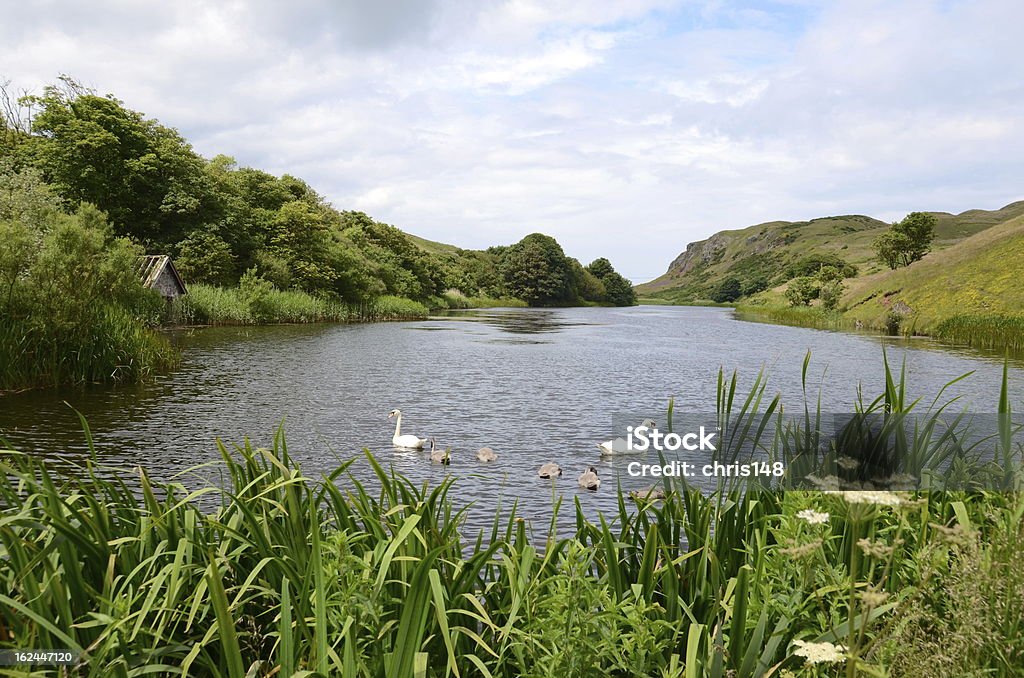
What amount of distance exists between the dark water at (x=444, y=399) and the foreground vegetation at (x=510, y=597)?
96cm

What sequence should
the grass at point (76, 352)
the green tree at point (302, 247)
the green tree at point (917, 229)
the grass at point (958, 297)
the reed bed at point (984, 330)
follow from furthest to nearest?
the green tree at point (917, 229)
the green tree at point (302, 247)
the grass at point (958, 297)
the reed bed at point (984, 330)
the grass at point (76, 352)

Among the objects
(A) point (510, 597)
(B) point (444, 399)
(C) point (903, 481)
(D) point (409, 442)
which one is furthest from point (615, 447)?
(B) point (444, 399)

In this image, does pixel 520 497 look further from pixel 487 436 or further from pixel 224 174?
pixel 224 174

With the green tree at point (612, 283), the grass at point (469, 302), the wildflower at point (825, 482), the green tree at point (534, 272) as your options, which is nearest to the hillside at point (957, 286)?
the wildflower at point (825, 482)

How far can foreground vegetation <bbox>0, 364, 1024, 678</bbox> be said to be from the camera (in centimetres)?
287

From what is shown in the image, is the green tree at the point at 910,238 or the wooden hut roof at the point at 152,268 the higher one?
the green tree at the point at 910,238

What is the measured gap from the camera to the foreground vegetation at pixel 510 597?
287 centimetres

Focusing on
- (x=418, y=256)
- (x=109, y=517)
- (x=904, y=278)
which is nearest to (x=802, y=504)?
(x=109, y=517)

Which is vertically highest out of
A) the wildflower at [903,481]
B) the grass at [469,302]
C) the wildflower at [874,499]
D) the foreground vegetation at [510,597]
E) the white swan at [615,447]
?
the grass at [469,302]

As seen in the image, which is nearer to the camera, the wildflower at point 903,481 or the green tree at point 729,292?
the wildflower at point 903,481

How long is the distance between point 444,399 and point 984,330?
102 ft

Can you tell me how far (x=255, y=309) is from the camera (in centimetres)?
4553

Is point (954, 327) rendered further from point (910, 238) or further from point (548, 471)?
point (548, 471)

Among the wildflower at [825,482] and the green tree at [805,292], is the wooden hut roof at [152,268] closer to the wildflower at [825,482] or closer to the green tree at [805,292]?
the wildflower at [825,482]
